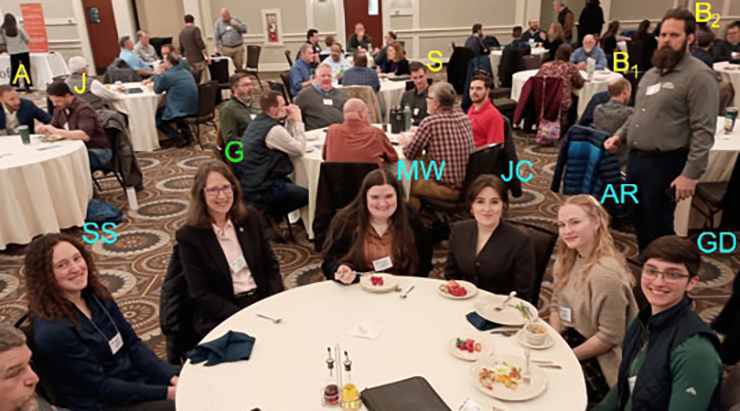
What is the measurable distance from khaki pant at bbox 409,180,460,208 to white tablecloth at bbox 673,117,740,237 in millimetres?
1660

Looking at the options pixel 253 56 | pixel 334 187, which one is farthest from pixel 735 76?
pixel 253 56

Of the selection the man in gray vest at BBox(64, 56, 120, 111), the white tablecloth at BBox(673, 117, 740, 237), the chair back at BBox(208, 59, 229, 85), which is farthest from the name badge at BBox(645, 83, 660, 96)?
the chair back at BBox(208, 59, 229, 85)

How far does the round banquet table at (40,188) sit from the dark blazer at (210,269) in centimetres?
251

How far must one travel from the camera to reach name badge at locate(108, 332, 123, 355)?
2143mm

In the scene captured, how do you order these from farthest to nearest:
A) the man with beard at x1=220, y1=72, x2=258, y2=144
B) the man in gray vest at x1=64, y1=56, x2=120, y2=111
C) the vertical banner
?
the vertical banner
the man in gray vest at x1=64, y1=56, x2=120, y2=111
the man with beard at x1=220, y1=72, x2=258, y2=144

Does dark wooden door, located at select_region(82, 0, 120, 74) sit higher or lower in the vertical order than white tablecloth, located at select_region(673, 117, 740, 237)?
higher

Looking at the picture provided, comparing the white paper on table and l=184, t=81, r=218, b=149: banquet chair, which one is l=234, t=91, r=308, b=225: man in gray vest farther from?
l=184, t=81, r=218, b=149: banquet chair

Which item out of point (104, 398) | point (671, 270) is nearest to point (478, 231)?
point (671, 270)

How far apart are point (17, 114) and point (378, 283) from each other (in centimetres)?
487

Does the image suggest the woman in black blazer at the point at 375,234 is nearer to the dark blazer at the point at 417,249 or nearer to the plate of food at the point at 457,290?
the dark blazer at the point at 417,249

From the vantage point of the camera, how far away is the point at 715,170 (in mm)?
4168

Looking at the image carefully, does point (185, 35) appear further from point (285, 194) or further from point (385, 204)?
point (385, 204)

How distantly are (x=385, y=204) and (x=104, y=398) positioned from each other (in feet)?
4.71

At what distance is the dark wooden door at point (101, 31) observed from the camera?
13.7m
